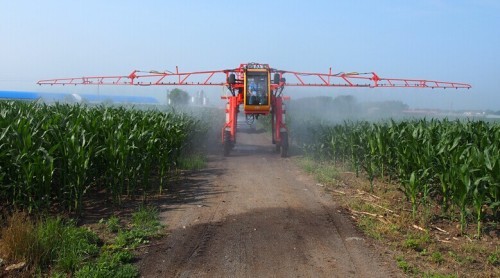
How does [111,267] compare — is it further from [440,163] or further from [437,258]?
[440,163]

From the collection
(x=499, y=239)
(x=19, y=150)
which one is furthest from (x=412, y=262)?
(x=19, y=150)

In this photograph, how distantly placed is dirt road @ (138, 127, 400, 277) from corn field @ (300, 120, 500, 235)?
152cm

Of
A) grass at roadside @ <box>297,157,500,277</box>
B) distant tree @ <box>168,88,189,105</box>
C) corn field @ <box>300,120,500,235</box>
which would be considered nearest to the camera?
grass at roadside @ <box>297,157,500,277</box>

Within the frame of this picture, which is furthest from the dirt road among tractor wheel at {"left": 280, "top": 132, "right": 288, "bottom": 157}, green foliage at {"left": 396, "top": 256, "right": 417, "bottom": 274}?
tractor wheel at {"left": 280, "top": 132, "right": 288, "bottom": 157}

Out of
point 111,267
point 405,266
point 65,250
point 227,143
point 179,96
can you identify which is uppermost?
point 179,96

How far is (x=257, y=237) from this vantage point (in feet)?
21.3

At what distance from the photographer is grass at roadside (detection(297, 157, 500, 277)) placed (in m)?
5.44

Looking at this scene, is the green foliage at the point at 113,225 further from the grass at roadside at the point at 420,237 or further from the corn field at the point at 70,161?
the grass at roadside at the point at 420,237

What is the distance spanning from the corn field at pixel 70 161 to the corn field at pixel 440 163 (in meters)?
4.87

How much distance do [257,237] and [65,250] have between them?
8.37ft

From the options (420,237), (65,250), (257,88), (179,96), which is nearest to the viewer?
(65,250)

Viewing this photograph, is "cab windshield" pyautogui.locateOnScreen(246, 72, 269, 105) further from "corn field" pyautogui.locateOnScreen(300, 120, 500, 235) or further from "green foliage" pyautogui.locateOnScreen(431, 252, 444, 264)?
"green foliage" pyautogui.locateOnScreen(431, 252, 444, 264)

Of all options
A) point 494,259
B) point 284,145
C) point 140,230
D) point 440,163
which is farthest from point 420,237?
point 284,145

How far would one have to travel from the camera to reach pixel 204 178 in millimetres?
11633
